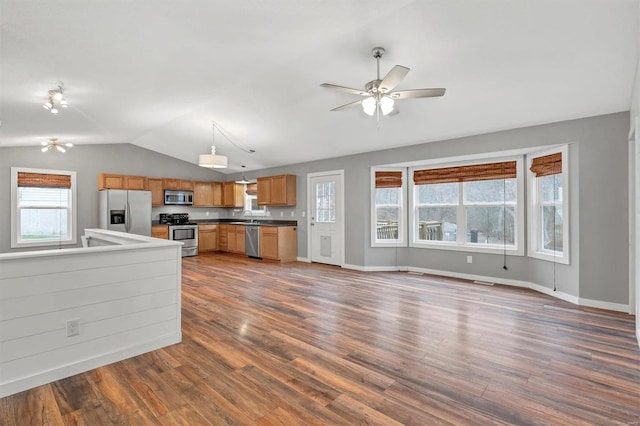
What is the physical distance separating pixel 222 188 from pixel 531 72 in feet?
26.0

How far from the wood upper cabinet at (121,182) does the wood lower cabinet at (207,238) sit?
1.84 m

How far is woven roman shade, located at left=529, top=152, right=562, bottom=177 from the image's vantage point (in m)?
4.36

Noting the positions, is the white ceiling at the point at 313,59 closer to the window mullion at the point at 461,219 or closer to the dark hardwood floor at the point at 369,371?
the window mullion at the point at 461,219

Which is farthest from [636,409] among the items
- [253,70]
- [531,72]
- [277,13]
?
[253,70]

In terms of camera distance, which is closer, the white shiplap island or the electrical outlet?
the white shiplap island

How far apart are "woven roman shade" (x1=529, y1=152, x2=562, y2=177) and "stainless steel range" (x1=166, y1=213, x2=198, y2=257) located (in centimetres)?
753

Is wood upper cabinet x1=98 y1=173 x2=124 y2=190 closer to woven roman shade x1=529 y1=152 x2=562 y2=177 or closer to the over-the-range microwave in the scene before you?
the over-the-range microwave

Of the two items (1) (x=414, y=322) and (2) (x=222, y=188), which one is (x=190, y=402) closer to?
(1) (x=414, y=322)

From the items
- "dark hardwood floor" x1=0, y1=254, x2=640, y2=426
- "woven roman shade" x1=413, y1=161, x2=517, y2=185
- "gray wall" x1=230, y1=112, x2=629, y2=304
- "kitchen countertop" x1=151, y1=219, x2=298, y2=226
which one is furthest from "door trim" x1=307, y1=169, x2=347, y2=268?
"dark hardwood floor" x1=0, y1=254, x2=640, y2=426

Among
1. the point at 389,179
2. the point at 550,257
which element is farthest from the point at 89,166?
the point at 550,257

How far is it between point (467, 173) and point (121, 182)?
7.32 m

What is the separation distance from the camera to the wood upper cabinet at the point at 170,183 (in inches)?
330

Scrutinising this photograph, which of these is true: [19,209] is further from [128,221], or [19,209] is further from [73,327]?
[73,327]

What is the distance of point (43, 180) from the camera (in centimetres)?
661
